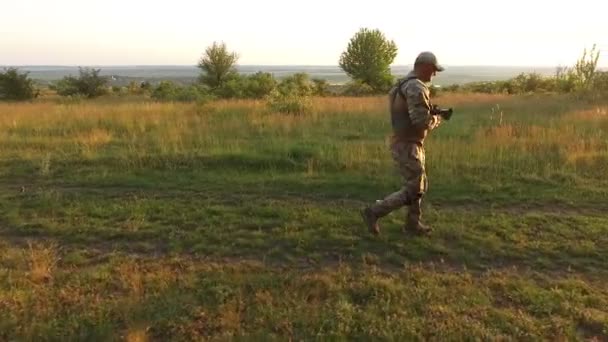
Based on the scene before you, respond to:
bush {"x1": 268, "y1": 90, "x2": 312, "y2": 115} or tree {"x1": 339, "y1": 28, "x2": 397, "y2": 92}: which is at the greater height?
tree {"x1": 339, "y1": 28, "x2": 397, "y2": 92}

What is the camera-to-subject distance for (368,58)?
50.2m

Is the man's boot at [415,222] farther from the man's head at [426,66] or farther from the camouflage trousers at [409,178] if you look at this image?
the man's head at [426,66]

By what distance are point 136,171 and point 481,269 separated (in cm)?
568

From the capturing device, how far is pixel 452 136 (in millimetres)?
11086

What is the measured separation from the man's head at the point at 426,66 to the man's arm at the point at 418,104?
0.14m

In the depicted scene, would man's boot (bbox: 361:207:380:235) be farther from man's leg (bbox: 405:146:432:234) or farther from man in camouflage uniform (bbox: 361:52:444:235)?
man's leg (bbox: 405:146:432:234)

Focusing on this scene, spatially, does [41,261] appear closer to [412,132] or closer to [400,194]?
[400,194]

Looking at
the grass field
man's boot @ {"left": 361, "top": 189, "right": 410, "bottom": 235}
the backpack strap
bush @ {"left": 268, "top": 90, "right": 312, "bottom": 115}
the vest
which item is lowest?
the grass field

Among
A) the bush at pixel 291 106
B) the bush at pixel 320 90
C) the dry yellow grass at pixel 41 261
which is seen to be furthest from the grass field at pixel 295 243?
the bush at pixel 320 90

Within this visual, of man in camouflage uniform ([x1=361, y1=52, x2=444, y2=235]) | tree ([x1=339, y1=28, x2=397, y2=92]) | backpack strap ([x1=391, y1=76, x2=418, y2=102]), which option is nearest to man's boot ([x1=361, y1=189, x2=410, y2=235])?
man in camouflage uniform ([x1=361, y1=52, x2=444, y2=235])

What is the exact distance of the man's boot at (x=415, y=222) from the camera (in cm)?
530

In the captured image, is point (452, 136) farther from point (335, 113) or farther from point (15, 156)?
point (15, 156)

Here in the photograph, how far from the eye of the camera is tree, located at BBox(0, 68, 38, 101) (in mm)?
Answer: 32125

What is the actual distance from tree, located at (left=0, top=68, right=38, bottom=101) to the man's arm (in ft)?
108
